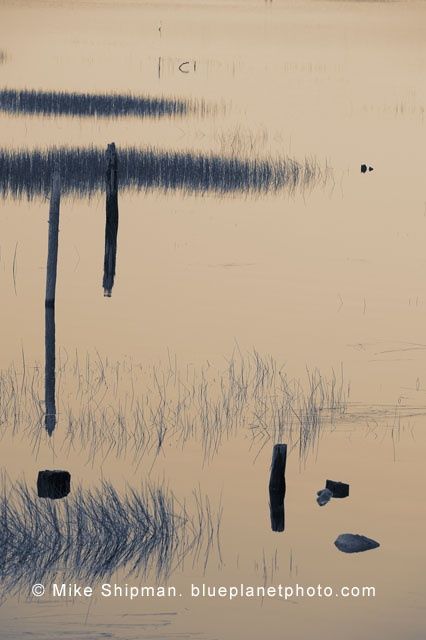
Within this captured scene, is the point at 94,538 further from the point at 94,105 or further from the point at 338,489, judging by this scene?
the point at 94,105

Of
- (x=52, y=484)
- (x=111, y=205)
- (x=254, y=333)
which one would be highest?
(x=111, y=205)

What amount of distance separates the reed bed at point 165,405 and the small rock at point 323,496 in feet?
3.32

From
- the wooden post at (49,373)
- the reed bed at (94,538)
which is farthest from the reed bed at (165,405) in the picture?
the reed bed at (94,538)

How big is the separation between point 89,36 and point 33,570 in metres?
88.0

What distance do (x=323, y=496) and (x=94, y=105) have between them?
3583 centimetres

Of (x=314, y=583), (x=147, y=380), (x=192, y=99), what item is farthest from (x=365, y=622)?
(x=192, y=99)

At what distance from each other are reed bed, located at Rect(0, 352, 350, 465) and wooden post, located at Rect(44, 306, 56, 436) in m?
0.06

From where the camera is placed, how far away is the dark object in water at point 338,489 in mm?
12242

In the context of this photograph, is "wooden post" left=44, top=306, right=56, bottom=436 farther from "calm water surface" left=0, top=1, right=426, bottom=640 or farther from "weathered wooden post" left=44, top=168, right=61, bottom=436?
"calm water surface" left=0, top=1, right=426, bottom=640

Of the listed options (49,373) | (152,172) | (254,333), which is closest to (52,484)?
(49,373)

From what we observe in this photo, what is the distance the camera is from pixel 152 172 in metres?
31.2

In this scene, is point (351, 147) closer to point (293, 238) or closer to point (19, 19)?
point (293, 238)

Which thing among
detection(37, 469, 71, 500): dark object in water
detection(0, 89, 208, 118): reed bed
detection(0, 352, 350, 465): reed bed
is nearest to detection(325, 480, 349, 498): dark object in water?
detection(0, 352, 350, 465): reed bed

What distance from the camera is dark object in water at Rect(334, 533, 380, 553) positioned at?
11.2m
